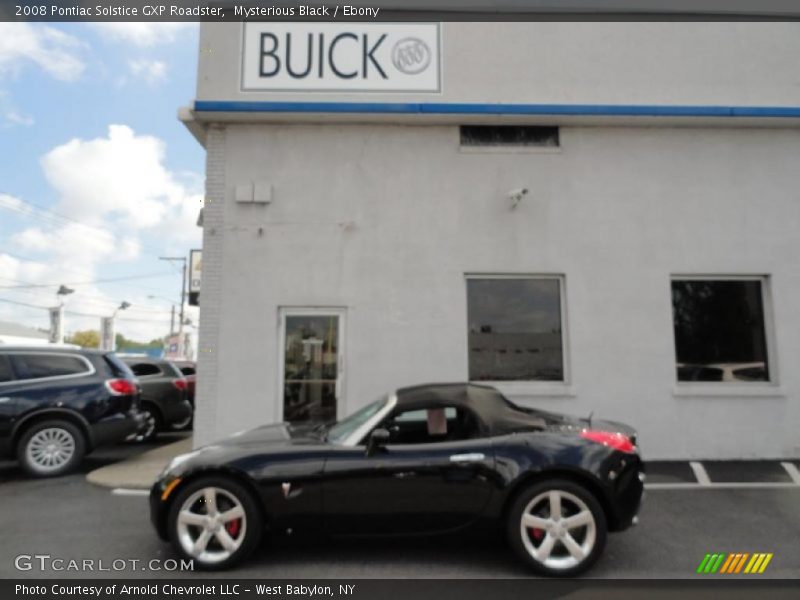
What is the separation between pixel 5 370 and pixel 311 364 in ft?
13.0

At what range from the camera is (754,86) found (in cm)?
818

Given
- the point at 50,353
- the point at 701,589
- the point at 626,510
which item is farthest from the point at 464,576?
the point at 50,353

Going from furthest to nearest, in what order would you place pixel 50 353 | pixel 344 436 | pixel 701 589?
pixel 50 353, pixel 344 436, pixel 701 589

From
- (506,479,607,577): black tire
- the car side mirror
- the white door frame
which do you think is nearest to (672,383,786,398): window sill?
(506,479,607,577): black tire

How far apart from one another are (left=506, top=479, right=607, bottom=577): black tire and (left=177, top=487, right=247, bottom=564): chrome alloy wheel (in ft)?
6.29

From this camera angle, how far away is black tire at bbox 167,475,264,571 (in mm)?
3986

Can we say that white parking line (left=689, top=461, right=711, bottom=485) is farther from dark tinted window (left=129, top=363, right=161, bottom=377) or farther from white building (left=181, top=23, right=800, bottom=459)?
dark tinted window (left=129, top=363, right=161, bottom=377)

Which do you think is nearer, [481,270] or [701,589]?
[701,589]

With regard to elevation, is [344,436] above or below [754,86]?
below

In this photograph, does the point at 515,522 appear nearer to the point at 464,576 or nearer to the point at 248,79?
the point at 464,576

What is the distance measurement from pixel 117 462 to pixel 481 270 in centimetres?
584

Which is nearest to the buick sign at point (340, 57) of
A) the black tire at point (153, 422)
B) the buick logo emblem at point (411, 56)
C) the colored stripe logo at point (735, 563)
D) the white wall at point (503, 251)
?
the buick logo emblem at point (411, 56)

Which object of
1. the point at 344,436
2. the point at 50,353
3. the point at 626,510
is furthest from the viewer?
the point at 50,353

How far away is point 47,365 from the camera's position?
7629 mm
